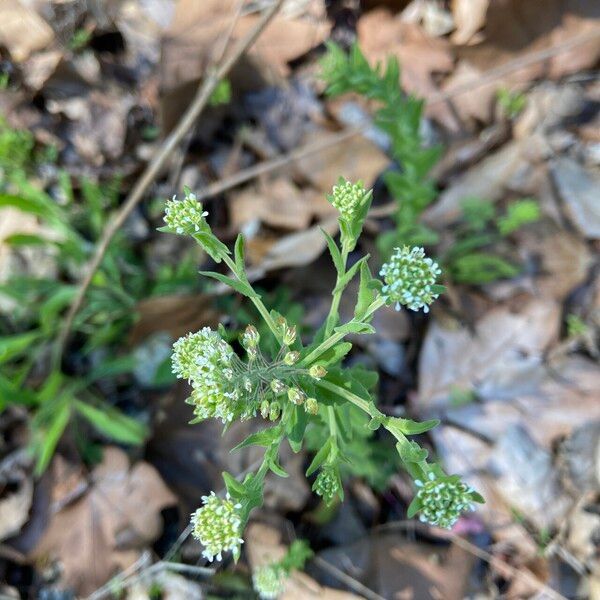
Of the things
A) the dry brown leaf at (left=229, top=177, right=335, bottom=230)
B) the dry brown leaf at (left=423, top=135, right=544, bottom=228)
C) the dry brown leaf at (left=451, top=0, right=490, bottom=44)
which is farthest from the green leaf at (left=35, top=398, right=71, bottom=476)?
the dry brown leaf at (left=451, top=0, right=490, bottom=44)

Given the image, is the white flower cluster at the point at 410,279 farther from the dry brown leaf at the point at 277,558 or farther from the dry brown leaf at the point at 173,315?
the dry brown leaf at the point at 277,558

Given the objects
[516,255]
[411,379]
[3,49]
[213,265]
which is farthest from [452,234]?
[3,49]

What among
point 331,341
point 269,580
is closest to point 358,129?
point 331,341

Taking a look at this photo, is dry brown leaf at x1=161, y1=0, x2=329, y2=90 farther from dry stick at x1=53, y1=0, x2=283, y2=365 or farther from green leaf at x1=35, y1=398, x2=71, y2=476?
green leaf at x1=35, y1=398, x2=71, y2=476

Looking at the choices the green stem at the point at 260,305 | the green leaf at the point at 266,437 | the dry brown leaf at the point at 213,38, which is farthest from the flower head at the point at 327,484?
the dry brown leaf at the point at 213,38

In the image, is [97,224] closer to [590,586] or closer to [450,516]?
[450,516]

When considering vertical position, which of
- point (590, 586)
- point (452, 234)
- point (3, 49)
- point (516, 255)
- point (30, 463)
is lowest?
point (590, 586)
